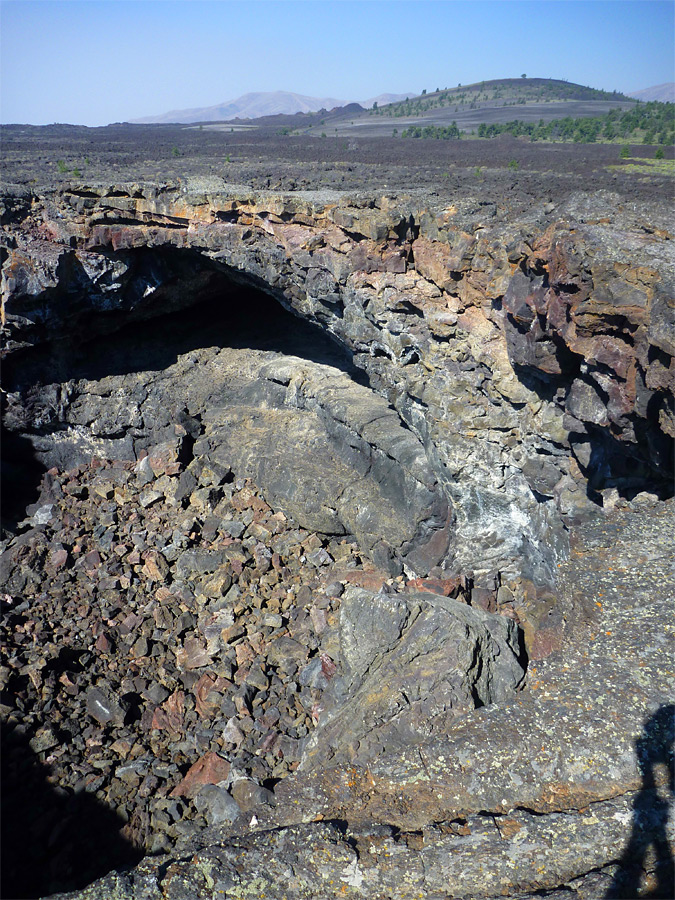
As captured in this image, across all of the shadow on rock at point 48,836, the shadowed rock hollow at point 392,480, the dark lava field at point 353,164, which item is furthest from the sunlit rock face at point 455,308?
the shadow on rock at point 48,836

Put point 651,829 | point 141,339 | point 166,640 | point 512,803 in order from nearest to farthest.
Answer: point 651,829, point 512,803, point 166,640, point 141,339

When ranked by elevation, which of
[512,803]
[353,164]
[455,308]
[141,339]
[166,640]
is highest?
[353,164]

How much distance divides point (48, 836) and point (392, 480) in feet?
20.1

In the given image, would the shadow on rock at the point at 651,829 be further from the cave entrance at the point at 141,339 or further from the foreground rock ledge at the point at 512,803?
the cave entrance at the point at 141,339

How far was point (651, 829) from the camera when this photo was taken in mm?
4391

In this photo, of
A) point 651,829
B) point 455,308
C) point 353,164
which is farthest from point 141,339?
point 651,829

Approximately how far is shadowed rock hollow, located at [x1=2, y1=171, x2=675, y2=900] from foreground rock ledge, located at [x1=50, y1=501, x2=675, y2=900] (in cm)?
2

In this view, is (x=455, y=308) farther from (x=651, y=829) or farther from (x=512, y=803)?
(x=651, y=829)

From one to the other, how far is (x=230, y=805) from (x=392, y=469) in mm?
4975

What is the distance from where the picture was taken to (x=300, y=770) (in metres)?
6.32

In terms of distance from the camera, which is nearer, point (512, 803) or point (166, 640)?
point (512, 803)

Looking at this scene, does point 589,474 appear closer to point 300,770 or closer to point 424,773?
point 424,773

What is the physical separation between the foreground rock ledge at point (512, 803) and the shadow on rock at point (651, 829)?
1 centimetres

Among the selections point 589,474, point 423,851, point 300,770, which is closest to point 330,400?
point 589,474
